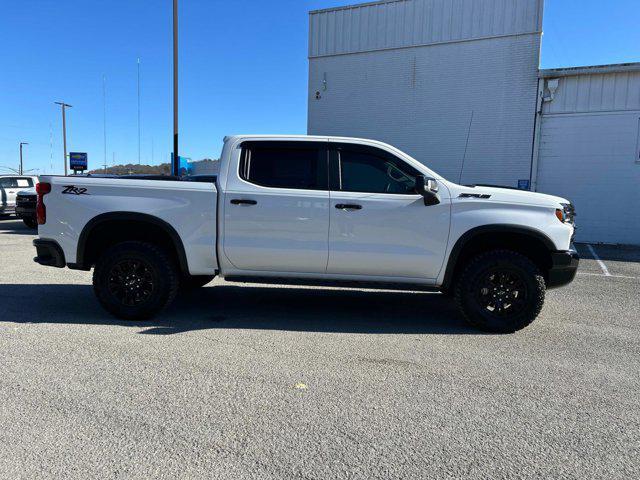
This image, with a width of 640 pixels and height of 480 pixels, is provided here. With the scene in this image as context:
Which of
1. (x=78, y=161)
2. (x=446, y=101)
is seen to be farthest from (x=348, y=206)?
(x=78, y=161)

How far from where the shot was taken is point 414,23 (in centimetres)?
1641

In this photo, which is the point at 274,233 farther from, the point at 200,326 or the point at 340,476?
the point at 340,476

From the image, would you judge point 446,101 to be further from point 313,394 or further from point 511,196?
point 313,394

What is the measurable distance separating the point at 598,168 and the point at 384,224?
1221 cm

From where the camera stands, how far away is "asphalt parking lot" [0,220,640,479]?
2596 mm

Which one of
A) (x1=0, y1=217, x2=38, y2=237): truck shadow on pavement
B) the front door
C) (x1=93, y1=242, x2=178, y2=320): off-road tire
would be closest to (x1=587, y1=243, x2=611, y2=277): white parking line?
the front door

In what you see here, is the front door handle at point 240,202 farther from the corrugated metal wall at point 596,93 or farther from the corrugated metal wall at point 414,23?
the corrugated metal wall at point 414,23

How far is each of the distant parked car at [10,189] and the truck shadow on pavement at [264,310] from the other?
13845mm

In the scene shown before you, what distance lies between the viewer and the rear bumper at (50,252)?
518cm

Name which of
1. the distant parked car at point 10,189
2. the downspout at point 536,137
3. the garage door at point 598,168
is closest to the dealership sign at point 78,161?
the distant parked car at point 10,189

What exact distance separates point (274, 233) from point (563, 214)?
9.97 feet

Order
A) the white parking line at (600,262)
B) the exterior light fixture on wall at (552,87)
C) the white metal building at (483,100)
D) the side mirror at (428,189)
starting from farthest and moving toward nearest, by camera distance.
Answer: the exterior light fixture on wall at (552,87)
the white metal building at (483,100)
the white parking line at (600,262)
the side mirror at (428,189)

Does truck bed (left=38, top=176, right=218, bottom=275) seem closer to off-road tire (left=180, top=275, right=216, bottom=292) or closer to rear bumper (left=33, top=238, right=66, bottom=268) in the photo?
rear bumper (left=33, top=238, right=66, bottom=268)

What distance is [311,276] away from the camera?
201 inches
